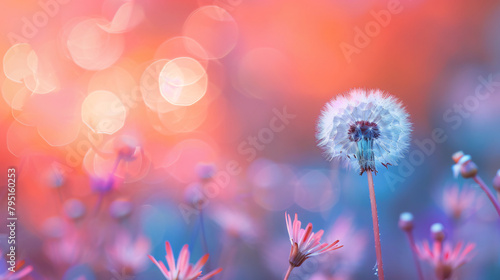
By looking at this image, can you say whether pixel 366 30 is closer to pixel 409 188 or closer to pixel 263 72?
pixel 263 72

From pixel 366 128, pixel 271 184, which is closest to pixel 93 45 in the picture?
pixel 271 184

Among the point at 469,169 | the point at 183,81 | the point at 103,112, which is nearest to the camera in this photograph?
the point at 469,169

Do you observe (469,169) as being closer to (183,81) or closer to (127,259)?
(127,259)

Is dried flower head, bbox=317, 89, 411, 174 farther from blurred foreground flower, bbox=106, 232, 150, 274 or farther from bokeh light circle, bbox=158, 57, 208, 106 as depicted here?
bokeh light circle, bbox=158, 57, 208, 106

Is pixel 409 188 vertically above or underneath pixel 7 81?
underneath

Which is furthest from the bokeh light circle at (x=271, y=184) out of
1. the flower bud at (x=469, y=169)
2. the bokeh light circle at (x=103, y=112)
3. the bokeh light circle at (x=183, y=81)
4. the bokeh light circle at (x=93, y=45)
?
the flower bud at (x=469, y=169)

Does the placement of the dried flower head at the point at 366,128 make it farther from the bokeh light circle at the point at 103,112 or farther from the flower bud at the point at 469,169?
the bokeh light circle at the point at 103,112

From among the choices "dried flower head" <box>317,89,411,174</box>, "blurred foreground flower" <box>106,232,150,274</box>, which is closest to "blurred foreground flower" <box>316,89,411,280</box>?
"dried flower head" <box>317,89,411,174</box>

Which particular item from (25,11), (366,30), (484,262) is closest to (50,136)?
(25,11)
